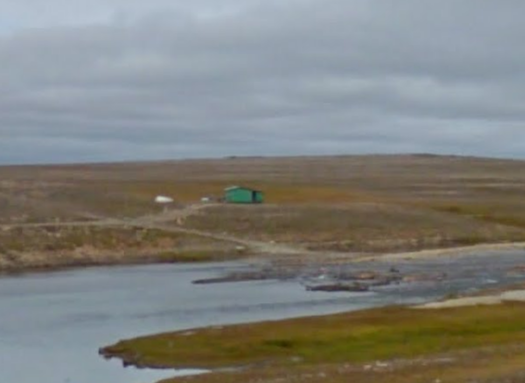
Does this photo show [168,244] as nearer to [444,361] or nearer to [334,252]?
[334,252]

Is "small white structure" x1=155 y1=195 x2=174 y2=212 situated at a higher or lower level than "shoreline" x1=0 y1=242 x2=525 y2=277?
higher

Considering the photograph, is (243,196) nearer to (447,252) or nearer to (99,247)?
(99,247)

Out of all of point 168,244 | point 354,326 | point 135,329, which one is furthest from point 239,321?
point 168,244

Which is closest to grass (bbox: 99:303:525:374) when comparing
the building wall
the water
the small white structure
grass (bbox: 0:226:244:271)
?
the water

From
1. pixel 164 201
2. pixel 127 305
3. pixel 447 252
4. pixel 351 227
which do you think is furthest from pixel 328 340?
pixel 164 201

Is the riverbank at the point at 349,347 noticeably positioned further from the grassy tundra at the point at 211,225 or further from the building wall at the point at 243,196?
the building wall at the point at 243,196

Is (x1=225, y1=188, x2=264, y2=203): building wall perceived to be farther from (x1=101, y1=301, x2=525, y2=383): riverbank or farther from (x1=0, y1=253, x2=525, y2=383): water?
(x1=101, y1=301, x2=525, y2=383): riverbank

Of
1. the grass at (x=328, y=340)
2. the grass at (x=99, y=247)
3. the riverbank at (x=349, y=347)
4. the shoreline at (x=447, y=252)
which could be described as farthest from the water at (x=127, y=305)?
the grass at (x=99, y=247)
